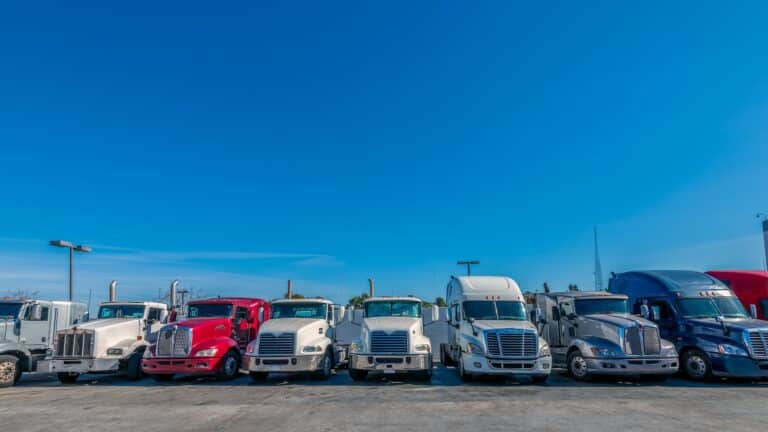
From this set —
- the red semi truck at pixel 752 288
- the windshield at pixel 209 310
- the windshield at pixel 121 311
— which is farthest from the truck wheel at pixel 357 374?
the red semi truck at pixel 752 288

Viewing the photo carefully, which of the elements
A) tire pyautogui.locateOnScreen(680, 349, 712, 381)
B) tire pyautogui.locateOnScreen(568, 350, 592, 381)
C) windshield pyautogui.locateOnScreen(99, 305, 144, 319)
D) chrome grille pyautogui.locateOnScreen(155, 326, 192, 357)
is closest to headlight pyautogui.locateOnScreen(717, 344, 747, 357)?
Answer: tire pyautogui.locateOnScreen(680, 349, 712, 381)

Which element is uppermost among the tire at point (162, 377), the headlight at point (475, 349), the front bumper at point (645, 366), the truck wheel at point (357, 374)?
the headlight at point (475, 349)

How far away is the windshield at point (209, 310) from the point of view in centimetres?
1592

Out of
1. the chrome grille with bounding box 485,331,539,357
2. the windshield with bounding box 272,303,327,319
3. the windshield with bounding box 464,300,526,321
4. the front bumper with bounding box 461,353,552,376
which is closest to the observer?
the front bumper with bounding box 461,353,552,376

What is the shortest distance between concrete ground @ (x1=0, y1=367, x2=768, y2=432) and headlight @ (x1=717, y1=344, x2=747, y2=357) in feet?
2.70

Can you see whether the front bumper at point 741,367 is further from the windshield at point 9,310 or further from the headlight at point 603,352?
the windshield at point 9,310

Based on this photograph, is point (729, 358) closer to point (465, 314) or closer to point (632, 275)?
point (632, 275)

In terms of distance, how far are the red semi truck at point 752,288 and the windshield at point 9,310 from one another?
25111 mm

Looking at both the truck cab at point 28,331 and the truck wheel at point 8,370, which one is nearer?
the truck wheel at point 8,370

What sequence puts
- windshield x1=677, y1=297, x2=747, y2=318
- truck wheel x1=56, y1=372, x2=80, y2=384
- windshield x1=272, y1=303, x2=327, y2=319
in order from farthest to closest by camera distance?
windshield x1=272, y1=303, x2=327, y2=319 → truck wheel x1=56, y1=372, x2=80, y2=384 → windshield x1=677, y1=297, x2=747, y2=318

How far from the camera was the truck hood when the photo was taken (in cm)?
1316

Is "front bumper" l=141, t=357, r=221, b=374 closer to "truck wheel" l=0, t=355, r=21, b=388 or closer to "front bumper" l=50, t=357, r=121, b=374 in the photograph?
"front bumper" l=50, t=357, r=121, b=374

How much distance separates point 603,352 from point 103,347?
13.9 metres

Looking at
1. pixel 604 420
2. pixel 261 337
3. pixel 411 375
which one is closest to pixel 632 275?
pixel 411 375
